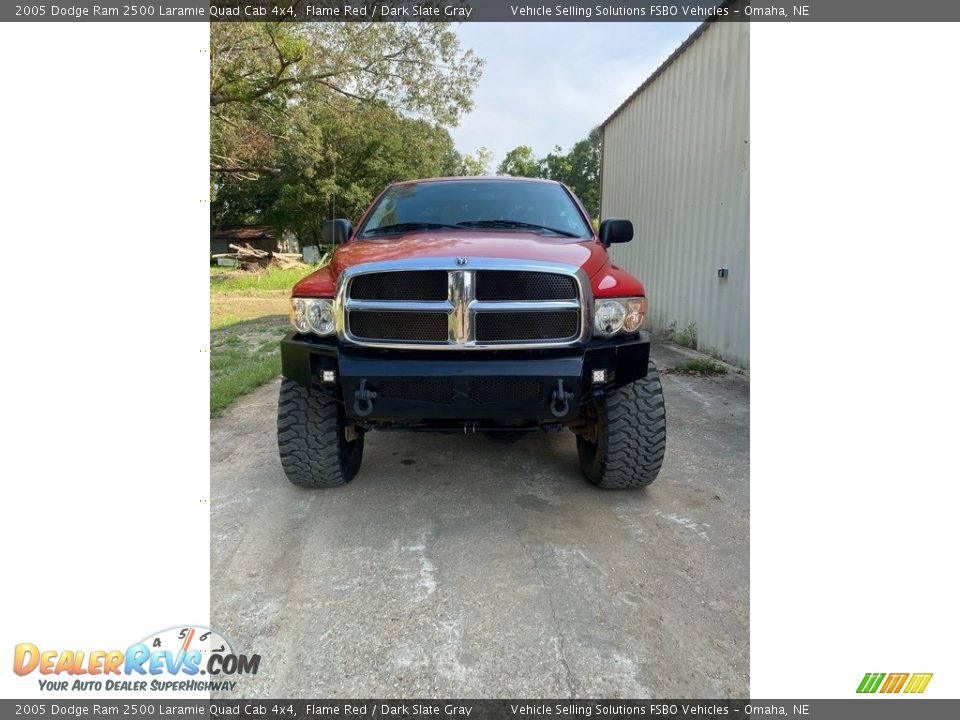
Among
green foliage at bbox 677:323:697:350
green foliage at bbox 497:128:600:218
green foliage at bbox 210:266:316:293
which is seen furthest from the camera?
green foliage at bbox 497:128:600:218

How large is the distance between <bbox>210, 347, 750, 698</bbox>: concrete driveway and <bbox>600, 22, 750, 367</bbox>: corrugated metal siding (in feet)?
10.1

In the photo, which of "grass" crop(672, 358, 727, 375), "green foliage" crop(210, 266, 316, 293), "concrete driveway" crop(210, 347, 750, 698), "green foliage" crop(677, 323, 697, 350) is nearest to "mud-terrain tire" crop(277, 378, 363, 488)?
"concrete driveway" crop(210, 347, 750, 698)

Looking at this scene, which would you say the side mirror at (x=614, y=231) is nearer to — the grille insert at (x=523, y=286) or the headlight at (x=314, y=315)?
the grille insert at (x=523, y=286)

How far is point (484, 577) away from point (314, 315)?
143 cm

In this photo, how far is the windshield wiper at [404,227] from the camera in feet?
10.9

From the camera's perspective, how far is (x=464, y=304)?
7.95 feet

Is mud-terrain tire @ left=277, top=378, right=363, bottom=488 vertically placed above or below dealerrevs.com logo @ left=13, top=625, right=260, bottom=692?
above

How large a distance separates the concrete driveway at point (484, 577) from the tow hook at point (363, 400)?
64 cm

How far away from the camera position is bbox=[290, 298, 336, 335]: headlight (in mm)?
2592

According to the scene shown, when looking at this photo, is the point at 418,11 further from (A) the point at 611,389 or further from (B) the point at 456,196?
(A) the point at 611,389

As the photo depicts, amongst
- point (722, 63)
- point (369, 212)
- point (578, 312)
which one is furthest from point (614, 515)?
point (722, 63)
